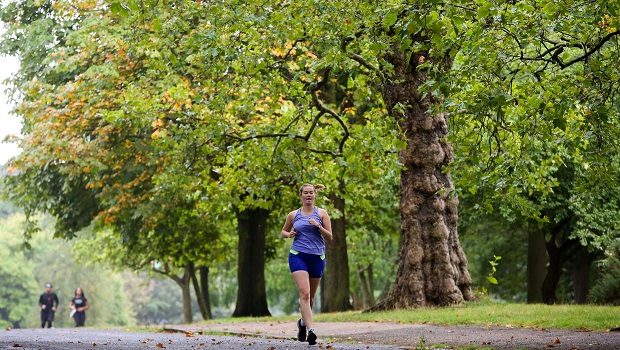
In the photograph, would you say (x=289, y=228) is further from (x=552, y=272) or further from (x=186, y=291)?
(x=186, y=291)

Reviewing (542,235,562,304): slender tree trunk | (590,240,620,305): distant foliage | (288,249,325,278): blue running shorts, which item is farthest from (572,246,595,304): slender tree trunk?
(288,249,325,278): blue running shorts

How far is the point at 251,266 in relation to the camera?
29859mm

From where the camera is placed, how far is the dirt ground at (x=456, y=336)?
36.6 ft

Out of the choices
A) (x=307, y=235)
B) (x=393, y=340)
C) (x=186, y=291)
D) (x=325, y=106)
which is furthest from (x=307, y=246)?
(x=186, y=291)

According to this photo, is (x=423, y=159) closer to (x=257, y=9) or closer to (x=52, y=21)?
(x=257, y=9)

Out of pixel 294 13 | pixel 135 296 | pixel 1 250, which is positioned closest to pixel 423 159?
pixel 294 13

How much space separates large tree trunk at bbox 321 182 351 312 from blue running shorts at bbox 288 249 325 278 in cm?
1604

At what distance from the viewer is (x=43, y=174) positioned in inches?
1143

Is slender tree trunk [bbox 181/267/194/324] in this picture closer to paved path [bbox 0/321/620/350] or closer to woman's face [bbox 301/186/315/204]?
paved path [bbox 0/321/620/350]

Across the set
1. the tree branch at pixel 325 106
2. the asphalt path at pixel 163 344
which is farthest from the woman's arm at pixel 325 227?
the tree branch at pixel 325 106

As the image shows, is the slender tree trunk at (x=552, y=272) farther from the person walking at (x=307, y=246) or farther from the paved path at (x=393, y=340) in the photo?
the person walking at (x=307, y=246)

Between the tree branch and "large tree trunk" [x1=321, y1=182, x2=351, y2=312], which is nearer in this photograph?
the tree branch

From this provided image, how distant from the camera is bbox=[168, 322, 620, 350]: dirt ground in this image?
11.1 metres

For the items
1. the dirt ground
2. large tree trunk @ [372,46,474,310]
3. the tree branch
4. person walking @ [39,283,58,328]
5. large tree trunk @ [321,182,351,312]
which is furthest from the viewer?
person walking @ [39,283,58,328]
